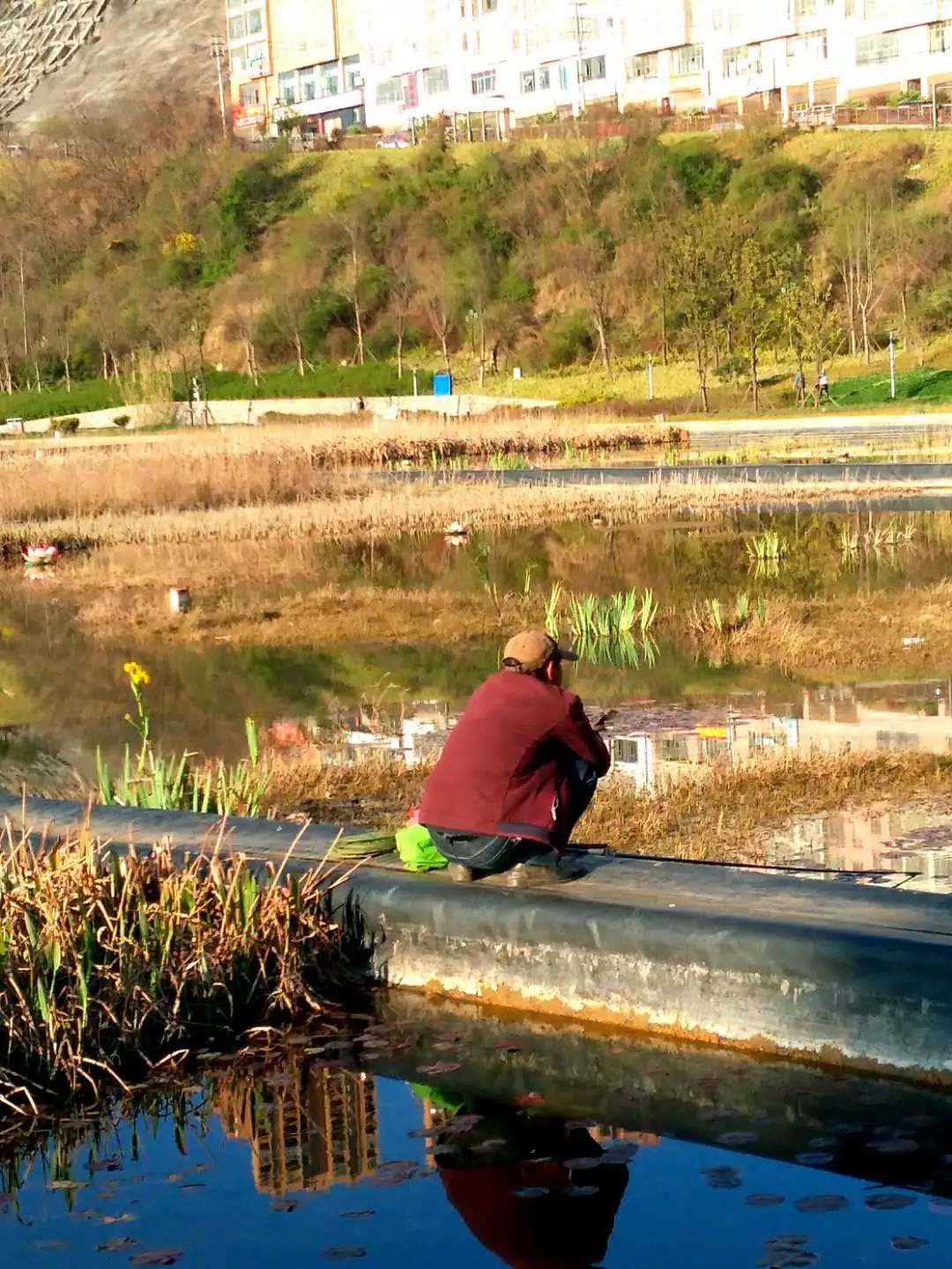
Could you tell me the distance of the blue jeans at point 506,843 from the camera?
714 centimetres

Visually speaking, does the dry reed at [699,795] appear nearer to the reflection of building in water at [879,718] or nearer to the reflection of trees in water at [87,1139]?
the reflection of building in water at [879,718]

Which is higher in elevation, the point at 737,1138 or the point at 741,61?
the point at 741,61

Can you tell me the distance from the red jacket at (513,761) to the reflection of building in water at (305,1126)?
1035 mm

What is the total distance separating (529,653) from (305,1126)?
1.78m

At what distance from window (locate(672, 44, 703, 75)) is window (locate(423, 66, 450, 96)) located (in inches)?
617

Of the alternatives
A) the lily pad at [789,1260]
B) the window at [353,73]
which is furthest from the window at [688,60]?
the lily pad at [789,1260]

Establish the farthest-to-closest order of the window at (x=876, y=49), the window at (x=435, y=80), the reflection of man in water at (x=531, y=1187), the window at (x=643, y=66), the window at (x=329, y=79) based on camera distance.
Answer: the window at (x=329, y=79), the window at (x=435, y=80), the window at (x=643, y=66), the window at (x=876, y=49), the reflection of man in water at (x=531, y=1187)

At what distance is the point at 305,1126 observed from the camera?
6203 mm

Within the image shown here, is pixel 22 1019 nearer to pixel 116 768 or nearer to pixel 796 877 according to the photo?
pixel 796 877

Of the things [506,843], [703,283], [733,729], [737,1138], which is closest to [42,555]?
[733,729]

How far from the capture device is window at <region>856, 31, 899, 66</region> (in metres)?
78.9

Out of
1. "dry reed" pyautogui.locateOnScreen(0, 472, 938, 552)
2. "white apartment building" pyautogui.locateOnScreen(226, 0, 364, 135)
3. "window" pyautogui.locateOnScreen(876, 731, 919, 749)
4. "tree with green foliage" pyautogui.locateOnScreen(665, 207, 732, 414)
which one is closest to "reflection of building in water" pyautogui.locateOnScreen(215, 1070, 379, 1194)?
"window" pyautogui.locateOnScreen(876, 731, 919, 749)

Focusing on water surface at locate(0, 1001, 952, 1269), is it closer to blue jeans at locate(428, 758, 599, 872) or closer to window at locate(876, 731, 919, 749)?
blue jeans at locate(428, 758, 599, 872)

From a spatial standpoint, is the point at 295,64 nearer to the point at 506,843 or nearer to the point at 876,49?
the point at 876,49
